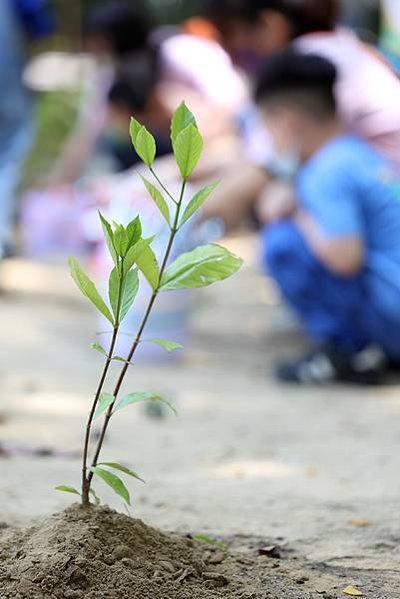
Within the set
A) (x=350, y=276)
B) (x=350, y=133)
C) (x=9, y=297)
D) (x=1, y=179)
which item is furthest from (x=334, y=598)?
(x=1, y=179)

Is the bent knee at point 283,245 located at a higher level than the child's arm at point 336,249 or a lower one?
higher

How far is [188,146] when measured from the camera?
162 cm

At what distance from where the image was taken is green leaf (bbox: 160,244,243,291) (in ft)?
5.42

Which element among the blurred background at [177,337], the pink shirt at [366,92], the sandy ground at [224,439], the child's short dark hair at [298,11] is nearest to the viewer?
the sandy ground at [224,439]

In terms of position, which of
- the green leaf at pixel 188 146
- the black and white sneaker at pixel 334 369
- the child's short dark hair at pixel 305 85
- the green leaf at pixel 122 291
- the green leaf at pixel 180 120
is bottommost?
the green leaf at pixel 122 291

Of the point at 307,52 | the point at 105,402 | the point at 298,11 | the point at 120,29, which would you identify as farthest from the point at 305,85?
the point at 105,402

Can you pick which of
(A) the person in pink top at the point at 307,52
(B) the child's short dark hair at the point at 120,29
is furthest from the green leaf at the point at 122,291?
(B) the child's short dark hair at the point at 120,29

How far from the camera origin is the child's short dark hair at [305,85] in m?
3.89

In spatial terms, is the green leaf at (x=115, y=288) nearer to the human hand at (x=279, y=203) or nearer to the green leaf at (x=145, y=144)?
the green leaf at (x=145, y=144)

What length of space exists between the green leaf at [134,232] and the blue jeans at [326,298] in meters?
2.22

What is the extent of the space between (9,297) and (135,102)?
1.02m

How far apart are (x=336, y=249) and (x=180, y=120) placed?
6.85 feet

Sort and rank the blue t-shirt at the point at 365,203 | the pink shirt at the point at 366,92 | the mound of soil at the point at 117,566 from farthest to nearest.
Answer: the pink shirt at the point at 366,92 < the blue t-shirt at the point at 365,203 < the mound of soil at the point at 117,566

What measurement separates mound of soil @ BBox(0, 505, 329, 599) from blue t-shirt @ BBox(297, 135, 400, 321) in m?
2.00
